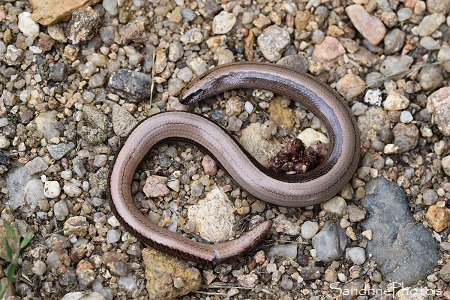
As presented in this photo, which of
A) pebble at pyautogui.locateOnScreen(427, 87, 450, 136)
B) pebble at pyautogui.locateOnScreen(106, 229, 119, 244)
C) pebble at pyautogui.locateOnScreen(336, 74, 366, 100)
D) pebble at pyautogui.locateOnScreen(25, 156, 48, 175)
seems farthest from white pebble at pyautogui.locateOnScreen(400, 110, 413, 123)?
pebble at pyautogui.locateOnScreen(25, 156, 48, 175)

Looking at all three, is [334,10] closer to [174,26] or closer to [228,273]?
[174,26]

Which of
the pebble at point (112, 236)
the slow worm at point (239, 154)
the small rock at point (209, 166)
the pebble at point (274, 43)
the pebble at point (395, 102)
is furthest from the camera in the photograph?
the pebble at point (274, 43)

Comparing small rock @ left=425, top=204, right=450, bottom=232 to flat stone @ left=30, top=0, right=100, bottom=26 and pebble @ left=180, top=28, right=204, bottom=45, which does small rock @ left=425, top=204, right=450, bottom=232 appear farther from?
flat stone @ left=30, top=0, right=100, bottom=26

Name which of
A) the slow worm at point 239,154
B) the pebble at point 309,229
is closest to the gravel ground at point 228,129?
the pebble at point 309,229

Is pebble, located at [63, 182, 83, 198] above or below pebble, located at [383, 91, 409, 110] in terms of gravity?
below

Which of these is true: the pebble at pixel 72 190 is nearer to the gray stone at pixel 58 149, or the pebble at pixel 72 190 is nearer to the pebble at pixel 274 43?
the gray stone at pixel 58 149

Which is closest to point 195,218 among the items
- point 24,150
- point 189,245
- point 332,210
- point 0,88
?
point 189,245

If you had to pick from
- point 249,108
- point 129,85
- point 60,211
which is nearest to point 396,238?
point 249,108
